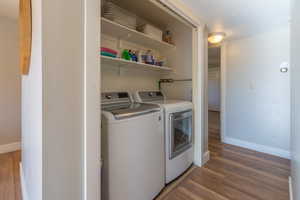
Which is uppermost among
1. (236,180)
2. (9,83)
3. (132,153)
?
(9,83)

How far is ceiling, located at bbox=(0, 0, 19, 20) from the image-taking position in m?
2.06

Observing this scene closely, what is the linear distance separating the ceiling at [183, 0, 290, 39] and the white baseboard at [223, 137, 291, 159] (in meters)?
→ 1.97

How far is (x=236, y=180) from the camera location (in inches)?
70.4

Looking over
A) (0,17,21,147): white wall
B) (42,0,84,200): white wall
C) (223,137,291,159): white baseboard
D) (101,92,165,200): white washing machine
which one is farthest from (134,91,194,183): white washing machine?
(0,17,21,147): white wall

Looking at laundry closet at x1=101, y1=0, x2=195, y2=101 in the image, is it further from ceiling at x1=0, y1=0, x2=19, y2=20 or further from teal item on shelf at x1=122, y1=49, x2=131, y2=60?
ceiling at x1=0, y1=0, x2=19, y2=20

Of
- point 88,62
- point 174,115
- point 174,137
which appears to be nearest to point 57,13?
point 88,62

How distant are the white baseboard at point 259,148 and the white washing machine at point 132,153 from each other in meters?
2.02

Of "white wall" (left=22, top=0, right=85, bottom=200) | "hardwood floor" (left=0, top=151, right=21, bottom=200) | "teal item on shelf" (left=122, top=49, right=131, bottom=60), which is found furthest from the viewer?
"teal item on shelf" (left=122, top=49, right=131, bottom=60)

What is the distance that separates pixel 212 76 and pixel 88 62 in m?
7.01

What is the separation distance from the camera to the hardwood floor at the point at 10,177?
153 cm

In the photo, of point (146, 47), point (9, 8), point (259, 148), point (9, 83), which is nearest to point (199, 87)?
point (146, 47)

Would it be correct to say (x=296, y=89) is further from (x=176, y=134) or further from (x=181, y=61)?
(x=181, y=61)

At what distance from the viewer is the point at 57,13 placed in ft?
2.43

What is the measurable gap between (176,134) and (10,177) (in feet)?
6.98
